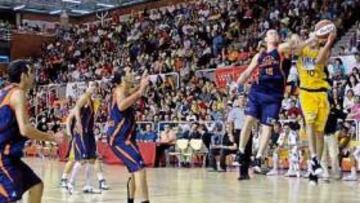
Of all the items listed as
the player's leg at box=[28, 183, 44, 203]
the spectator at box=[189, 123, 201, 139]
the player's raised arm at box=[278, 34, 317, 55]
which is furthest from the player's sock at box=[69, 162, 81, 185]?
the spectator at box=[189, 123, 201, 139]

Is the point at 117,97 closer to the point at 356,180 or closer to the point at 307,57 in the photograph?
the point at 307,57

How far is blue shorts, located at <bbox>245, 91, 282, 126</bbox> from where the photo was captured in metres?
8.89

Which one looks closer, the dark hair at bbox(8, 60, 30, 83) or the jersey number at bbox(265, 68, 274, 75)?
the dark hair at bbox(8, 60, 30, 83)

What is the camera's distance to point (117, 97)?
8352mm

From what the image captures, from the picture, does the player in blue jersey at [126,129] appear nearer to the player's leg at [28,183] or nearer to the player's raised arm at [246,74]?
the player's raised arm at [246,74]

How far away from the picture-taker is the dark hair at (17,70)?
592 cm

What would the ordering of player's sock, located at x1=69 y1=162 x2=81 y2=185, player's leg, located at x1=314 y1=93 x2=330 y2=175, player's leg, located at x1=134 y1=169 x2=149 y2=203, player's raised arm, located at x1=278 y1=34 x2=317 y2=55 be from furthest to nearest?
player's sock, located at x1=69 y1=162 x2=81 y2=185, player's leg, located at x1=314 y1=93 x2=330 y2=175, player's raised arm, located at x1=278 y1=34 x2=317 y2=55, player's leg, located at x1=134 y1=169 x2=149 y2=203

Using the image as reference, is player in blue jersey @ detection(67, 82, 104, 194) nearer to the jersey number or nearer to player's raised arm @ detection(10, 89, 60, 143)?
the jersey number

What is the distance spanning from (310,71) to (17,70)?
456 cm

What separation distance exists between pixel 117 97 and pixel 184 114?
12519 mm

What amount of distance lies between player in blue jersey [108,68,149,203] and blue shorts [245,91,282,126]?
1.65m

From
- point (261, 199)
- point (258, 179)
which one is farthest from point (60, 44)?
point (261, 199)

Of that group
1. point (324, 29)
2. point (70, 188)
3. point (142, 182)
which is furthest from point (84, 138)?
point (324, 29)

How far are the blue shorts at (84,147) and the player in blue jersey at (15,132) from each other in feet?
18.1
